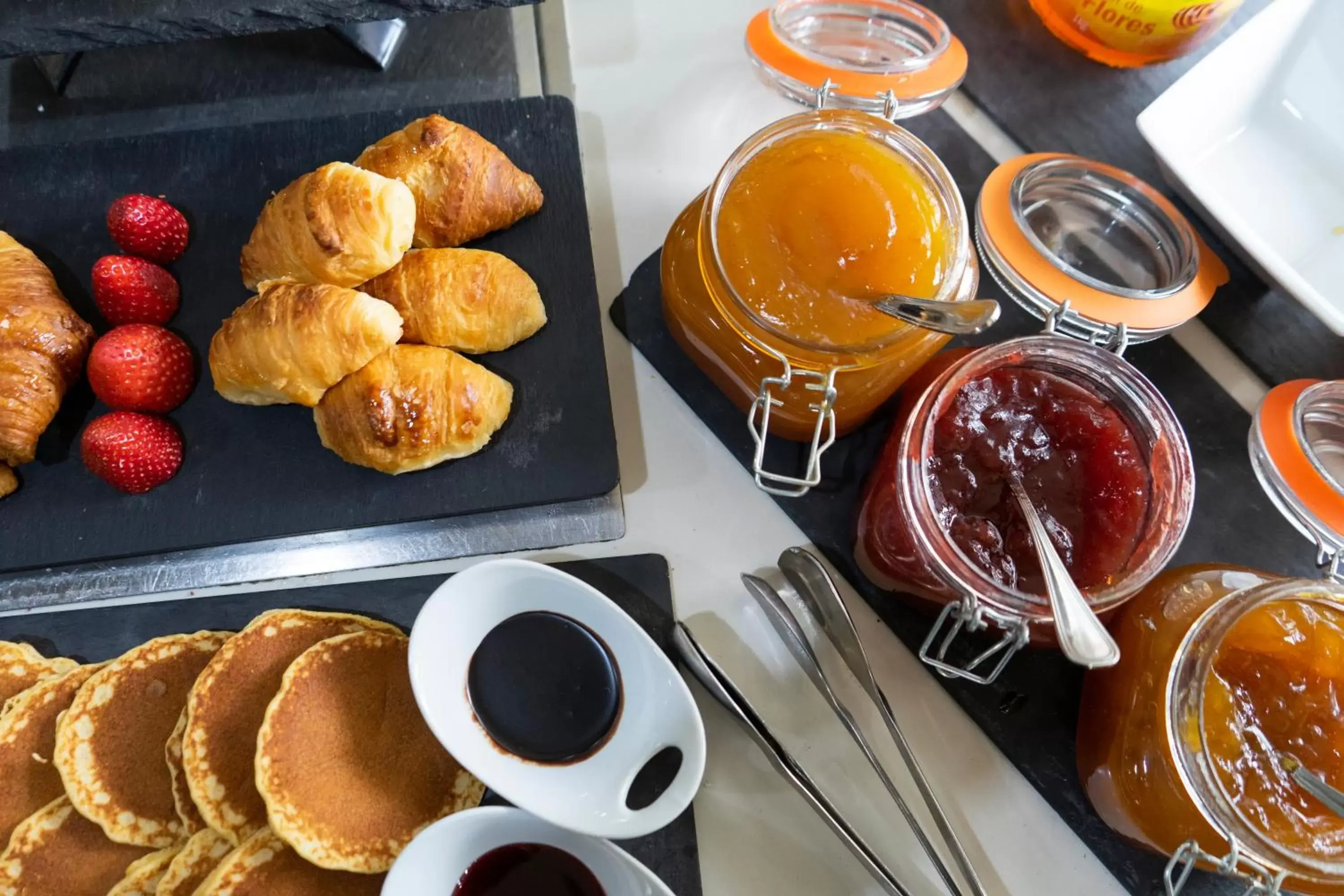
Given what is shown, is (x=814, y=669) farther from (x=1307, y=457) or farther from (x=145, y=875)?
(x=145, y=875)

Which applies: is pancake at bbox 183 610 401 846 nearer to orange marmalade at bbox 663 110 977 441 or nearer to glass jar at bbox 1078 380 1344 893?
orange marmalade at bbox 663 110 977 441

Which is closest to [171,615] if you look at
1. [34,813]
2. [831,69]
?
[34,813]

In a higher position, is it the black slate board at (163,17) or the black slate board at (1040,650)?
the black slate board at (163,17)

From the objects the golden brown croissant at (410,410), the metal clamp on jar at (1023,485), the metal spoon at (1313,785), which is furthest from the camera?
the golden brown croissant at (410,410)

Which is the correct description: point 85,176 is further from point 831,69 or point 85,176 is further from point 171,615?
point 831,69

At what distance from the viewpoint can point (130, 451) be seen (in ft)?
3.46

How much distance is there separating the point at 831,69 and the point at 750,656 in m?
0.79

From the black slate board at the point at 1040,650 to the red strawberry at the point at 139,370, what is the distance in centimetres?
60

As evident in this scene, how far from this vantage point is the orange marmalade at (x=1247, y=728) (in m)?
0.76

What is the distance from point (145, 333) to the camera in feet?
3.62

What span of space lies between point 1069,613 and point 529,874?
2.07ft

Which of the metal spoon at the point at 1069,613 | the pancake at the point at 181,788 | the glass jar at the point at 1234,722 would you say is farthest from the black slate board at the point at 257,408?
the glass jar at the point at 1234,722

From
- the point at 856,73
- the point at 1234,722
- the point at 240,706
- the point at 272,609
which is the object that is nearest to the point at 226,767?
the point at 240,706

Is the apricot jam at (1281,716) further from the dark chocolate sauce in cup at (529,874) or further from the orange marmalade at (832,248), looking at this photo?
the dark chocolate sauce in cup at (529,874)
